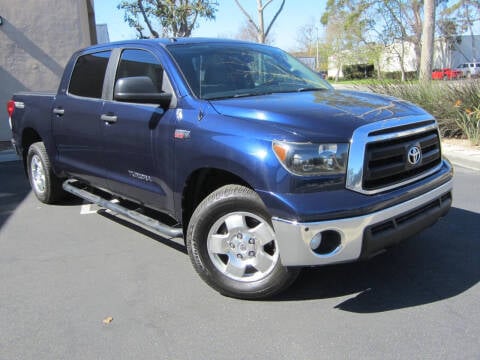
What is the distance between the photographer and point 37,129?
5.92m

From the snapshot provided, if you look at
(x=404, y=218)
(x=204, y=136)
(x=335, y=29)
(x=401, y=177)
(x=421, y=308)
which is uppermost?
(x=335, y=29)

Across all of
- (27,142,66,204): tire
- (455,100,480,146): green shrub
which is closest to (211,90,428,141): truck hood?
(27,142,66,204): tire

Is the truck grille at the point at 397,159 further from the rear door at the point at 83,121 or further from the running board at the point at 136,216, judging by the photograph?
the rear door at the point at 83,121

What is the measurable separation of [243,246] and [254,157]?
687mm

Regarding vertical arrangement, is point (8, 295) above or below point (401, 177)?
below

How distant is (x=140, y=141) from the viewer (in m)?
4.07

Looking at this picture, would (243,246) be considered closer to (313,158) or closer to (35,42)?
(313,158)

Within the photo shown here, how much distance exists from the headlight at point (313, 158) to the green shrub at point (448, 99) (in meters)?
7.42

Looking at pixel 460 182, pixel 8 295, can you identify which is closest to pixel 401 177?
pixel 8 295

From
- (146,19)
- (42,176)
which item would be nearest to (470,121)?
(42,176)

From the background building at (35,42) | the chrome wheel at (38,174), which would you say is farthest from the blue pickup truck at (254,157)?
the background building at (35,42)

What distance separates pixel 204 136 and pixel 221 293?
1.16 meters

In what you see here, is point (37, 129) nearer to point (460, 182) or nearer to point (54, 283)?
point (54, 283)

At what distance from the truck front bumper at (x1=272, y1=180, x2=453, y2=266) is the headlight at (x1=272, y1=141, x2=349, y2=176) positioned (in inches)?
12.5
